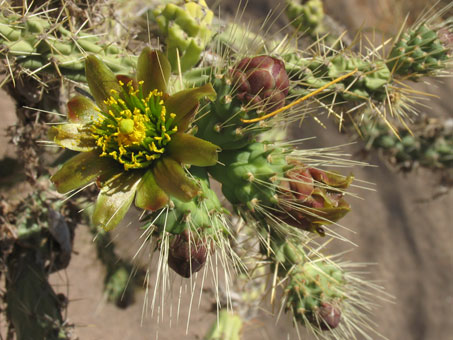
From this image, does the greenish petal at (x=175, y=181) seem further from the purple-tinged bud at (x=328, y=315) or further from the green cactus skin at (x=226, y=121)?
the purple-tinged bud at (x=328, y=315)

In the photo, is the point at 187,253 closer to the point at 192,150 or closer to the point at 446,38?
the point at 192,150

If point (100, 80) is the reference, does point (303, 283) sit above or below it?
below

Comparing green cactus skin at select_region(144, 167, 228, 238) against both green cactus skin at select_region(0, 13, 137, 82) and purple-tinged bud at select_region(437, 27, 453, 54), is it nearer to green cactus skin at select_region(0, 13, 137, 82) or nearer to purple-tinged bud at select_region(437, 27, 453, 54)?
green cactus skin at select_region(0, 13, 137, 82)

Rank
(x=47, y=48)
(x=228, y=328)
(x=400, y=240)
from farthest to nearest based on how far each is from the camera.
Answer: (x=400, y=240) < (x=228, y=328) < (x=47, y=48)

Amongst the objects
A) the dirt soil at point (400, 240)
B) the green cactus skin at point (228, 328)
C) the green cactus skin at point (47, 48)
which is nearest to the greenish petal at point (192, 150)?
the green cactus skin at point (47, 48)

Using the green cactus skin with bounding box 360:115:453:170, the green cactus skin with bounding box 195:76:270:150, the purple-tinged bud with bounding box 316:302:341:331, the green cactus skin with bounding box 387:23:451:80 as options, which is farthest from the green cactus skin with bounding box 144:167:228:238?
the green cactus skin with bounding box 360:115:453:170

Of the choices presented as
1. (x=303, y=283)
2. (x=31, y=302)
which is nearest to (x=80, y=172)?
(x=303, y=283)
